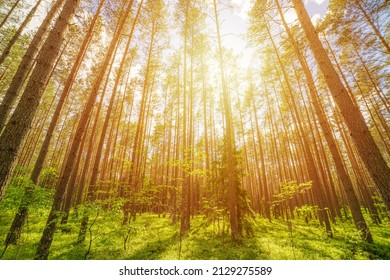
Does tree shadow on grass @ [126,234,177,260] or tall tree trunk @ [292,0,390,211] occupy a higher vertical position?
tall tree trunk @ [292,0,390,211]

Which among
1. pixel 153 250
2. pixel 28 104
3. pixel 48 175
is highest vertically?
pixel 48 175

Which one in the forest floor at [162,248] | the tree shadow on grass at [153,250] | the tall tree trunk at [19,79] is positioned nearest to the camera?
the tall tree trunk at [19,79]

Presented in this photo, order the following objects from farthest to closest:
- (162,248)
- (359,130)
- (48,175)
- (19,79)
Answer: (48,175) → (162,248) → (19,79) → (359,130)

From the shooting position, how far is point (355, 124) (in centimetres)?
378

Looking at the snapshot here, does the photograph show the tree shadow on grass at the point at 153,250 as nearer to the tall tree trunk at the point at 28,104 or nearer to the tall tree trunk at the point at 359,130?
the tall tree trunk at the point at 28,104

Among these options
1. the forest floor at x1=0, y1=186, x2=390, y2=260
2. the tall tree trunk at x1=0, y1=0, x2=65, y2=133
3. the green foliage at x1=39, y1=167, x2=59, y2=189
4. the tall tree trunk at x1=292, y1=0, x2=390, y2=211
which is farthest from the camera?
the green foliage at x1=39, y1=167, x2=59, y2=189

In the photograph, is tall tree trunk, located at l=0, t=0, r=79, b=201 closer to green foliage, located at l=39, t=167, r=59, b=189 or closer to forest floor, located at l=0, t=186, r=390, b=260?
forest floor, located at l=0, t=186, r=390, b=260

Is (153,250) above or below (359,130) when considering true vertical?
below

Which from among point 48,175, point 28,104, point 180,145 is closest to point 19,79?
point 28,104

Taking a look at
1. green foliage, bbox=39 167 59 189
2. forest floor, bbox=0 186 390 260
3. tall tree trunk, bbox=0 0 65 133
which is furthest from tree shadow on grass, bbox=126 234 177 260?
tall tree trunk, bbox=0 0 65 133

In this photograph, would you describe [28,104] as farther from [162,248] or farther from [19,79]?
[162,248]

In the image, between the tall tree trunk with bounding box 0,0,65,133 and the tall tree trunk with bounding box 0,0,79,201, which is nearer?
the tall tree trunk with bounding box 0,0,79,201

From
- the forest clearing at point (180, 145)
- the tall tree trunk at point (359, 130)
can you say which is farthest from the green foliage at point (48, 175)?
the tall tree trunk at point (359, 130)
